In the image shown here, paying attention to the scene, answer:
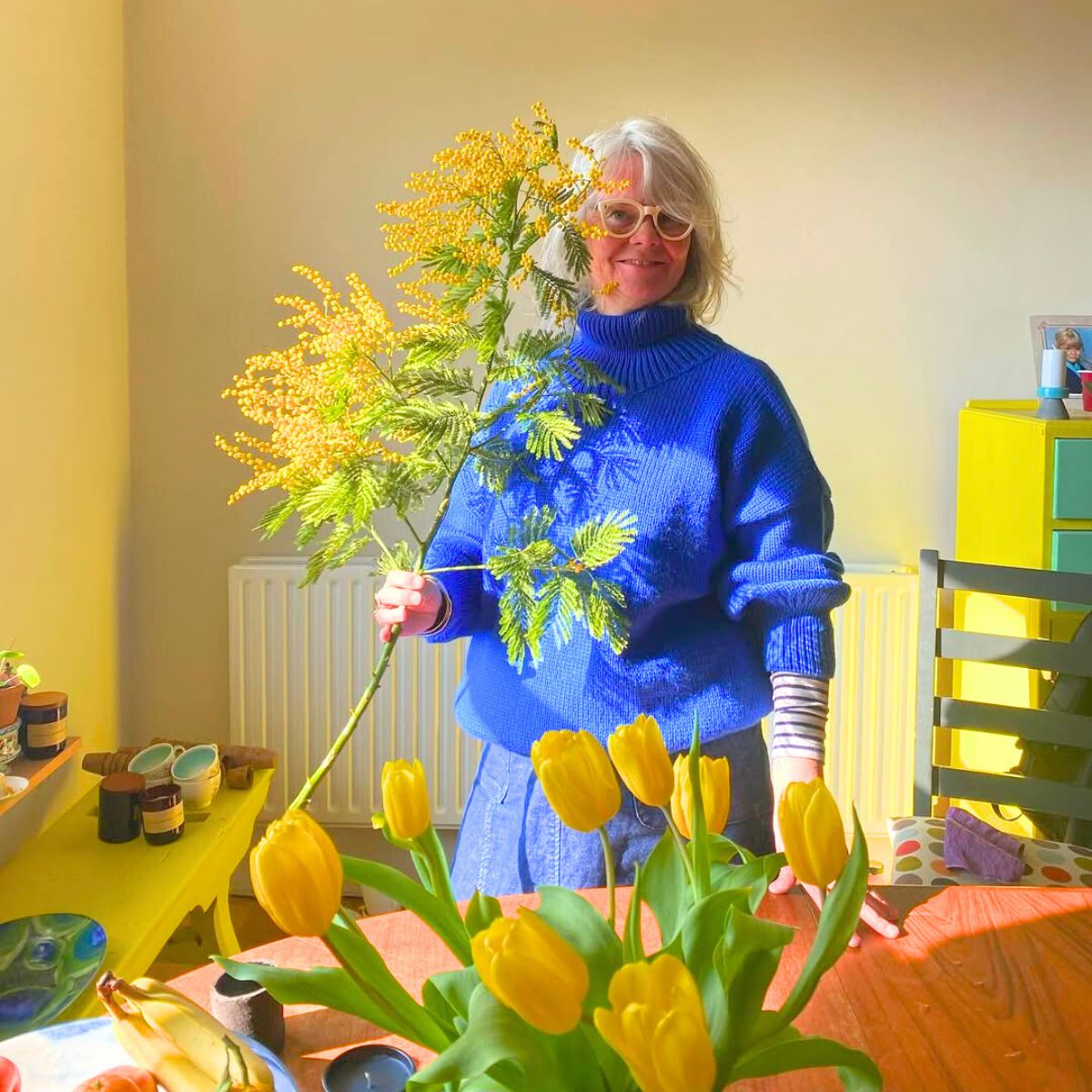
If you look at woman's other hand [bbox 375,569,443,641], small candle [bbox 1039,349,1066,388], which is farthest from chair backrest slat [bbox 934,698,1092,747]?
woman's other hand [bbox 375,569,443,641]

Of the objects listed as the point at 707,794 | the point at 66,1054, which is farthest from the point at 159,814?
the point at 707,794

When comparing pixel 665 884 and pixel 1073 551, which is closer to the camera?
pixel 665 884

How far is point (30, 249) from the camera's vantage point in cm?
211

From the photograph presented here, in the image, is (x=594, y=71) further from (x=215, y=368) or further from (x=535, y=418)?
(x=535, y=418)

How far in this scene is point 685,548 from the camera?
1402 mm

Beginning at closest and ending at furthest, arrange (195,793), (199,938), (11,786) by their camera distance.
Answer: (11,786) → (195,793) → (199,938)

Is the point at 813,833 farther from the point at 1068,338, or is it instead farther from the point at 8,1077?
the point at 1068,338

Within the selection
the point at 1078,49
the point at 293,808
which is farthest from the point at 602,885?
the point at 1078,49

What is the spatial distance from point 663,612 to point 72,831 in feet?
3.90

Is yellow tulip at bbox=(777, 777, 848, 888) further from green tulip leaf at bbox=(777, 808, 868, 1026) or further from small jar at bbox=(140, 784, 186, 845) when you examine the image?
small jar at bbox=(140, 784, 186, 845)

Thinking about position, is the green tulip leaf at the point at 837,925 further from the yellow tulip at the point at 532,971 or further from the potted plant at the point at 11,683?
the potted plant at the point at 11,683

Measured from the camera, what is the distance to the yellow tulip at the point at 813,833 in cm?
61

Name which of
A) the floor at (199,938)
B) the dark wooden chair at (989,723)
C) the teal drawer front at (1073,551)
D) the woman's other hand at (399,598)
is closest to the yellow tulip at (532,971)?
the woman's other hand at (399,598)

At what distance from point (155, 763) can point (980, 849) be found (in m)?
1.42
